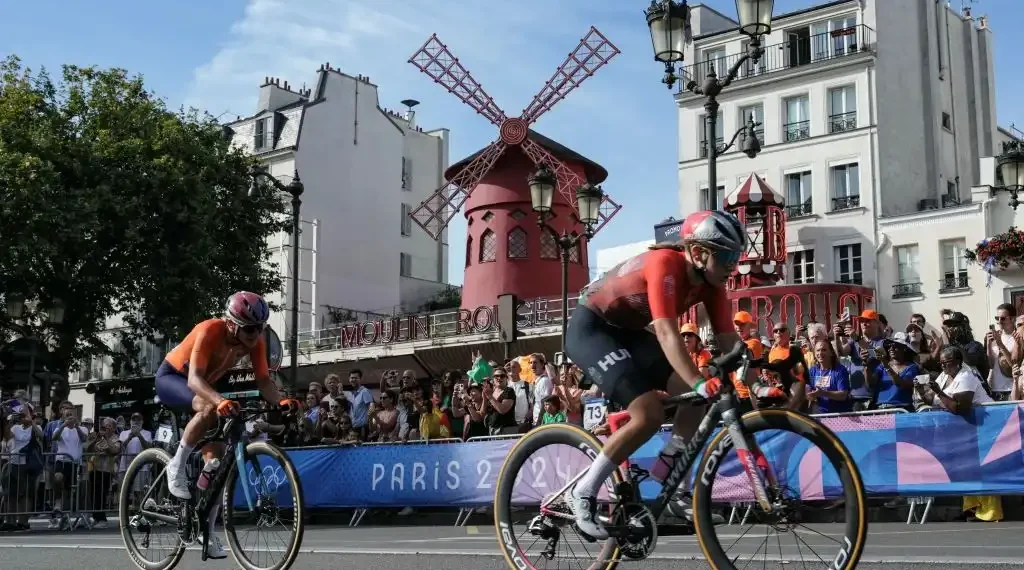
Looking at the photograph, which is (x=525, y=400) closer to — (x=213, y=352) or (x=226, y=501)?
(x=213, y=352)

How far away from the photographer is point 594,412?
1600cm

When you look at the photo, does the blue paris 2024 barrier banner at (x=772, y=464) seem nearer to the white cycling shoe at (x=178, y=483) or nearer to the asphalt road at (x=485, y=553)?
the asphalt road at (x=485, y=553)

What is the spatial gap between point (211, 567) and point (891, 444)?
7752 mm

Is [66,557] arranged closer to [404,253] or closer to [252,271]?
[252,271]

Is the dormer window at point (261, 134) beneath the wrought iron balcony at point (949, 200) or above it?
above

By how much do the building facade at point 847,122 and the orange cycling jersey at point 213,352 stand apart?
38.1 metres

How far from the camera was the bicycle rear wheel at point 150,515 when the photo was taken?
888 cm

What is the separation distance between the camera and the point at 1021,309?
18.3 m

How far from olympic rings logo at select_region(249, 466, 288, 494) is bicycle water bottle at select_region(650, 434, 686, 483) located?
2617 mm

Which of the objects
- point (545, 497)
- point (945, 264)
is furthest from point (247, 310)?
point (945, 264)

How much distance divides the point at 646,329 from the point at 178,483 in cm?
374

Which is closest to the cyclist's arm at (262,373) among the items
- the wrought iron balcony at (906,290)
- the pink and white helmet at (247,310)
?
the pink and white helmet at (247,310)

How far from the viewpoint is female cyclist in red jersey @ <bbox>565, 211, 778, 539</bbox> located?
6.21 m

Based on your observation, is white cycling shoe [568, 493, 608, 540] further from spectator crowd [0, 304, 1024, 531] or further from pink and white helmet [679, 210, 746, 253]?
spectator crowd [0, 304, 1024, 531]
